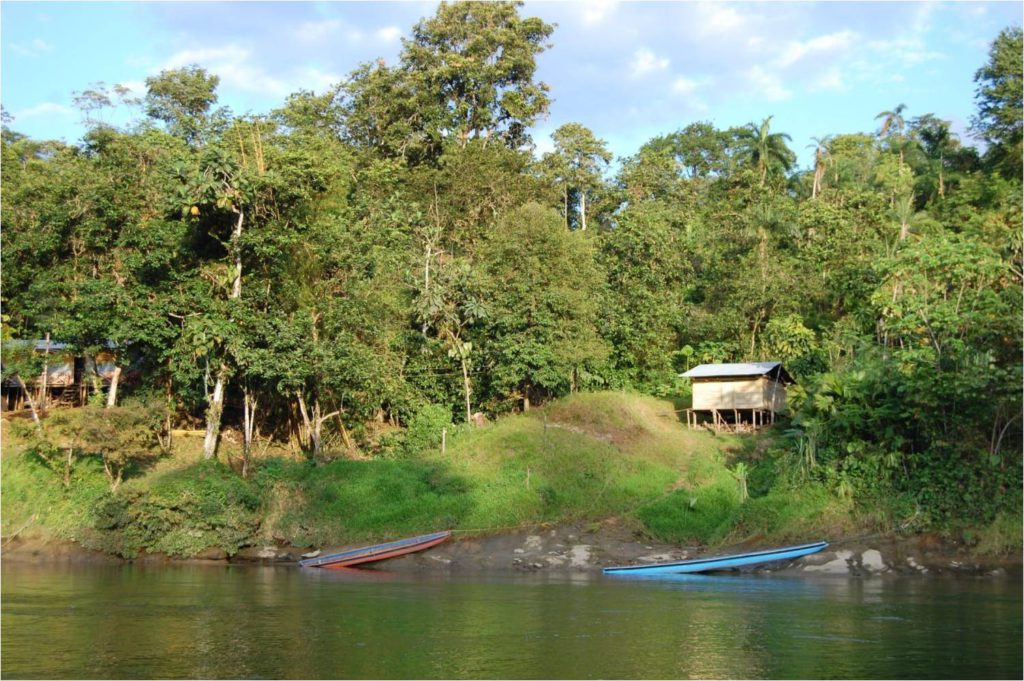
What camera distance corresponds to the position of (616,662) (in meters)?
14.5

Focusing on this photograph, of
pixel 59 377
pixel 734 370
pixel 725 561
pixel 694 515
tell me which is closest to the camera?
pixel 725 561

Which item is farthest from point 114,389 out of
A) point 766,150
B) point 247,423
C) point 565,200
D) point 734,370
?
point 766,150

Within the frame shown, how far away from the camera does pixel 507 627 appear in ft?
55.6

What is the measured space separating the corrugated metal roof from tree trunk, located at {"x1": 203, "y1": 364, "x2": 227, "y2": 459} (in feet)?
51.8

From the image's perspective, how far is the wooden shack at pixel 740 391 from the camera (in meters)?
32.9

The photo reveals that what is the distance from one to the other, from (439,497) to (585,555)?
15.7 ft

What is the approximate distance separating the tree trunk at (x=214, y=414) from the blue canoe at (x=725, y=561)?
44.5 ft

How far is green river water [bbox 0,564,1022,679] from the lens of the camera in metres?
14.2

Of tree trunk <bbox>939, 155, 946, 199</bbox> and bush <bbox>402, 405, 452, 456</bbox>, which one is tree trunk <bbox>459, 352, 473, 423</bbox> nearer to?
bush <bbox>402, 405, 452, 456</bbox>

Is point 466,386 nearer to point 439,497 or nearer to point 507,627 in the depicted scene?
point 439,497

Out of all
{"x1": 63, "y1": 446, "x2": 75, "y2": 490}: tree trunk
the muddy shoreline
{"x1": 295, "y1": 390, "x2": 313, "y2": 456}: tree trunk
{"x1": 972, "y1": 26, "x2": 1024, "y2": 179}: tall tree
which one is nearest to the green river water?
the muddy shoreline

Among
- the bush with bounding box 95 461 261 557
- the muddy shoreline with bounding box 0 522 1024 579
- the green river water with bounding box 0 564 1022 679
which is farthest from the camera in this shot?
the bush with bounding box 95 461 261 557

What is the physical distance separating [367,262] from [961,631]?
858 inches

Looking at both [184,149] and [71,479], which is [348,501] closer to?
[71,479]
